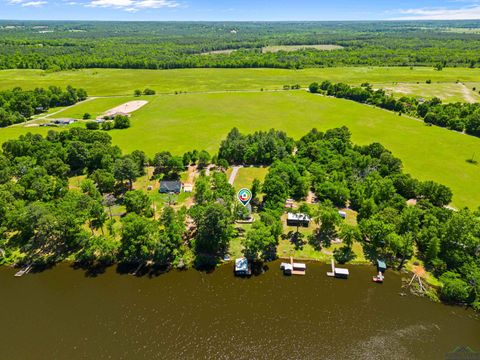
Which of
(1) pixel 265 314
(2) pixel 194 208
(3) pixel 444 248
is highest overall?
(2) pixel 194 208

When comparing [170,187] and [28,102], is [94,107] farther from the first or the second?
[170,187]

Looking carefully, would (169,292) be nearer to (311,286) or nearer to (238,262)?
(238,262)

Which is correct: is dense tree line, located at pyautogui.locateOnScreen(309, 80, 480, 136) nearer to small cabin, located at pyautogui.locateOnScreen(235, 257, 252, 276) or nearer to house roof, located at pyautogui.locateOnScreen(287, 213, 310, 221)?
house roof, located at pyautogui.locateOnScreen(287, 213, 310, 221)

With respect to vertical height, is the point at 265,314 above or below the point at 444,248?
below

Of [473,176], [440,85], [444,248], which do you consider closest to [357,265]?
[444,248]

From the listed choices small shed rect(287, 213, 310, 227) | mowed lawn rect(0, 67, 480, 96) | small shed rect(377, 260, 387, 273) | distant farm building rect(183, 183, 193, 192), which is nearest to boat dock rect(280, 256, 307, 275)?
small shed rect(287, 213, 310, 227)

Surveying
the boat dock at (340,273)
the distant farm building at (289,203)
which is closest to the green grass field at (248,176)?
the distant farm building at (289,203)

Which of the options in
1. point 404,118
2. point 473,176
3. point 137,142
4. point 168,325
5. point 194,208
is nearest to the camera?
point 168,325
